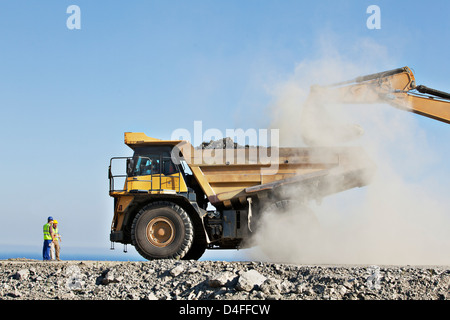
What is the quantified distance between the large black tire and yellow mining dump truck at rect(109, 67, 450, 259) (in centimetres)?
24

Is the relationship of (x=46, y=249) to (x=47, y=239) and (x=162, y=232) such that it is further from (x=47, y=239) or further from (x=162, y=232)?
(x=162, y=232)

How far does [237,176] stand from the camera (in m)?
14.1

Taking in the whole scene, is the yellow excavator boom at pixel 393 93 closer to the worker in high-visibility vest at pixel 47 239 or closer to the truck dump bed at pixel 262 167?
the truck dump bed at pixel 262 167

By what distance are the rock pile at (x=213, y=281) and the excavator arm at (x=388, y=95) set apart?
4811mm

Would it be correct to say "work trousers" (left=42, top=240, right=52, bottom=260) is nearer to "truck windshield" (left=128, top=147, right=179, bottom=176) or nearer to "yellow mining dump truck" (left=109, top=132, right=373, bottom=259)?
"yellow mining dump truck" (left=109, top=132, right=373, bottom=259)

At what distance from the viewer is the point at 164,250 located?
1339 cm

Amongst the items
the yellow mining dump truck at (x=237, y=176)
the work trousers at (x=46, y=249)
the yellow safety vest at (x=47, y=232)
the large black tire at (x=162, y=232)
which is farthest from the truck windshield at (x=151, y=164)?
the work trousers at (x=46, y=249)

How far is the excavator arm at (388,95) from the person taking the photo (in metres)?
13.7

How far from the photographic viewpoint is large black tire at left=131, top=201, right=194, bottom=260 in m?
13.3

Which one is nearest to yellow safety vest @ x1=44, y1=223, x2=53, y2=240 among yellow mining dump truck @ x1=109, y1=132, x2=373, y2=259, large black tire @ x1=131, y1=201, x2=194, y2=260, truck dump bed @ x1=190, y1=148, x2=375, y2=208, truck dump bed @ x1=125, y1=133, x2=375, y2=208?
yellow mining dump truck @ x1=109, y1=132, x2=373, y2=259

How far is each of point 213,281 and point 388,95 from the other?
7381mm

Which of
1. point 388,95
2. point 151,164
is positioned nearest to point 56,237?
point 151,164
